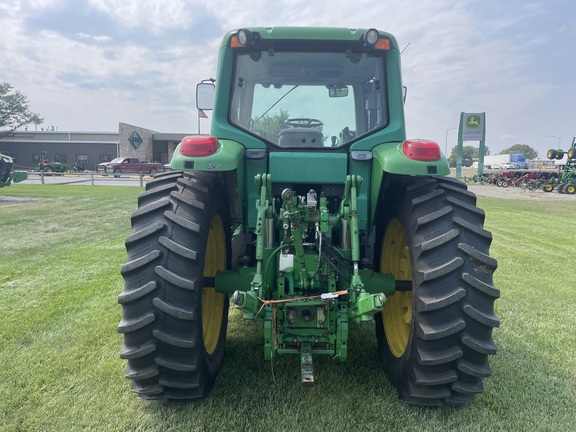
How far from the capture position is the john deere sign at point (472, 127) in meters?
26.4

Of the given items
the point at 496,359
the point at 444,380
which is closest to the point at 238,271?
the point at 444,380

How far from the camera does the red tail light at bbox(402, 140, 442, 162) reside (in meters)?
2.57

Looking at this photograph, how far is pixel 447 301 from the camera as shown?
227 cm

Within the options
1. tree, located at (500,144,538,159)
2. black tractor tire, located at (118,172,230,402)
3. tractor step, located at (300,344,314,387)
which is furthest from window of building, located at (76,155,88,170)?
tree, located at (500,144,538,159)

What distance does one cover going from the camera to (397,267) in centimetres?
319

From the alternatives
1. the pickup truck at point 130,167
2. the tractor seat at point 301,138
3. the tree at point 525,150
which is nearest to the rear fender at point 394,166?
the tractor seat at point 301,138

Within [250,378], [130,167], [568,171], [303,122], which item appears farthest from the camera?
[130,167]

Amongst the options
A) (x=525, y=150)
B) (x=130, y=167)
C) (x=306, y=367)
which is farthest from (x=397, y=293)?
(x=525, y=150)

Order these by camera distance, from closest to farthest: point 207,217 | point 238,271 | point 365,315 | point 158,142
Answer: point 365,315 < point 207,217 < point 238,271 < point 158,142

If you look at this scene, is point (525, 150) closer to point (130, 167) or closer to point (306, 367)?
point (130, 167)

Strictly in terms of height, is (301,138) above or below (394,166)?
above

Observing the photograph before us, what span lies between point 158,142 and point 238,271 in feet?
146

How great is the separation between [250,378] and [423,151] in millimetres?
1916

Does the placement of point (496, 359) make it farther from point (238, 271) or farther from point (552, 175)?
point (552, 175)
